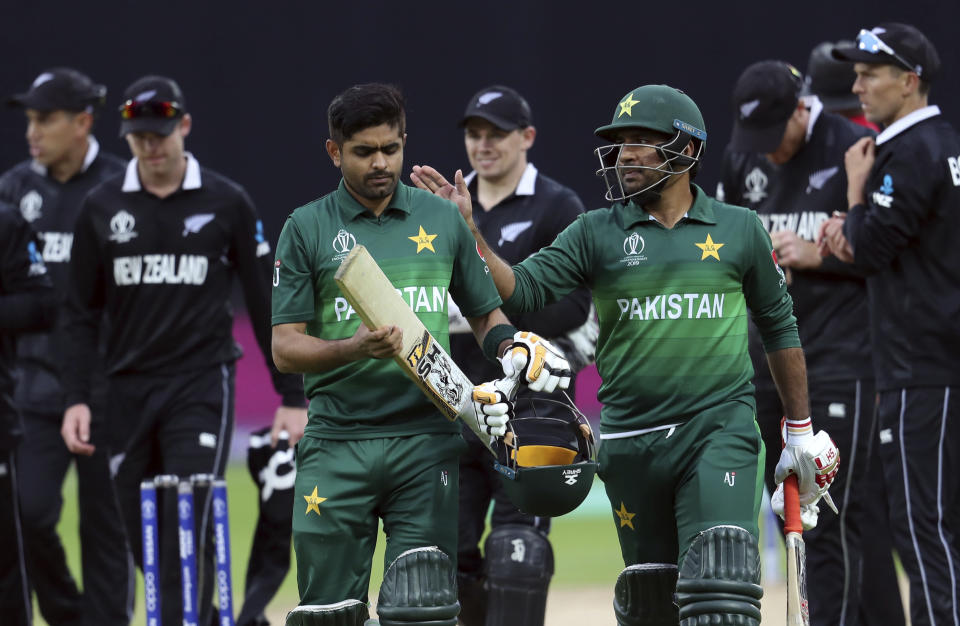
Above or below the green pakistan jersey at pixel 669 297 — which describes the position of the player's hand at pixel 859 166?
above

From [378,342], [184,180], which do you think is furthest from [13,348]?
[378,342]

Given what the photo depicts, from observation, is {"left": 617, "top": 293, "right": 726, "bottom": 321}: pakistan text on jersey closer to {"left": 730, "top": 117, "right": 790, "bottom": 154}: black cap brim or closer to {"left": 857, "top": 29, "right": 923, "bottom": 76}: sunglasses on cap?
{"left": 857, "top": 29, "right": 923, "bottom": 76}: sunglasses on cap

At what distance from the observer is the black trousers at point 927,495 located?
4887 mm

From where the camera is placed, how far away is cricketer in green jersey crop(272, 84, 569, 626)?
12.4 ft

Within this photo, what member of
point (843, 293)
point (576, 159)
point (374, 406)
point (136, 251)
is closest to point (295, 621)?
point (374, 406)

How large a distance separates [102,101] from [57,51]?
502 centimetres

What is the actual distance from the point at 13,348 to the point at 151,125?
988mm

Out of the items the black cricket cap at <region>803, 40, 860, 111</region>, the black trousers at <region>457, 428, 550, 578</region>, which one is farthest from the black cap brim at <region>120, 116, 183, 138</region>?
the black cricket cap at <region>803, 40, 860, 111</region>

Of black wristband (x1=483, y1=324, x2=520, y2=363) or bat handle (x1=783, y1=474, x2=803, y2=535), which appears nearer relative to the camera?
black wristband (x1=483, y1=324, x2=520, y2=363)

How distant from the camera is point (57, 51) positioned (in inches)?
457

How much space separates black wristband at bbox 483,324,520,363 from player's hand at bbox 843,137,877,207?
186 cm

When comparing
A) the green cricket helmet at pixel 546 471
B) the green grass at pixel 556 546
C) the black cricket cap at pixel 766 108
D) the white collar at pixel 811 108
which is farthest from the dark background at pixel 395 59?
the green cricket helmet at pixel 546 471

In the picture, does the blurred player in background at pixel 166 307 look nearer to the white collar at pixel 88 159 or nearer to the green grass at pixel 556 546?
the white collar at pixel 88 159

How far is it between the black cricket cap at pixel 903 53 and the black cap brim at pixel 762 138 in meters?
0.45
